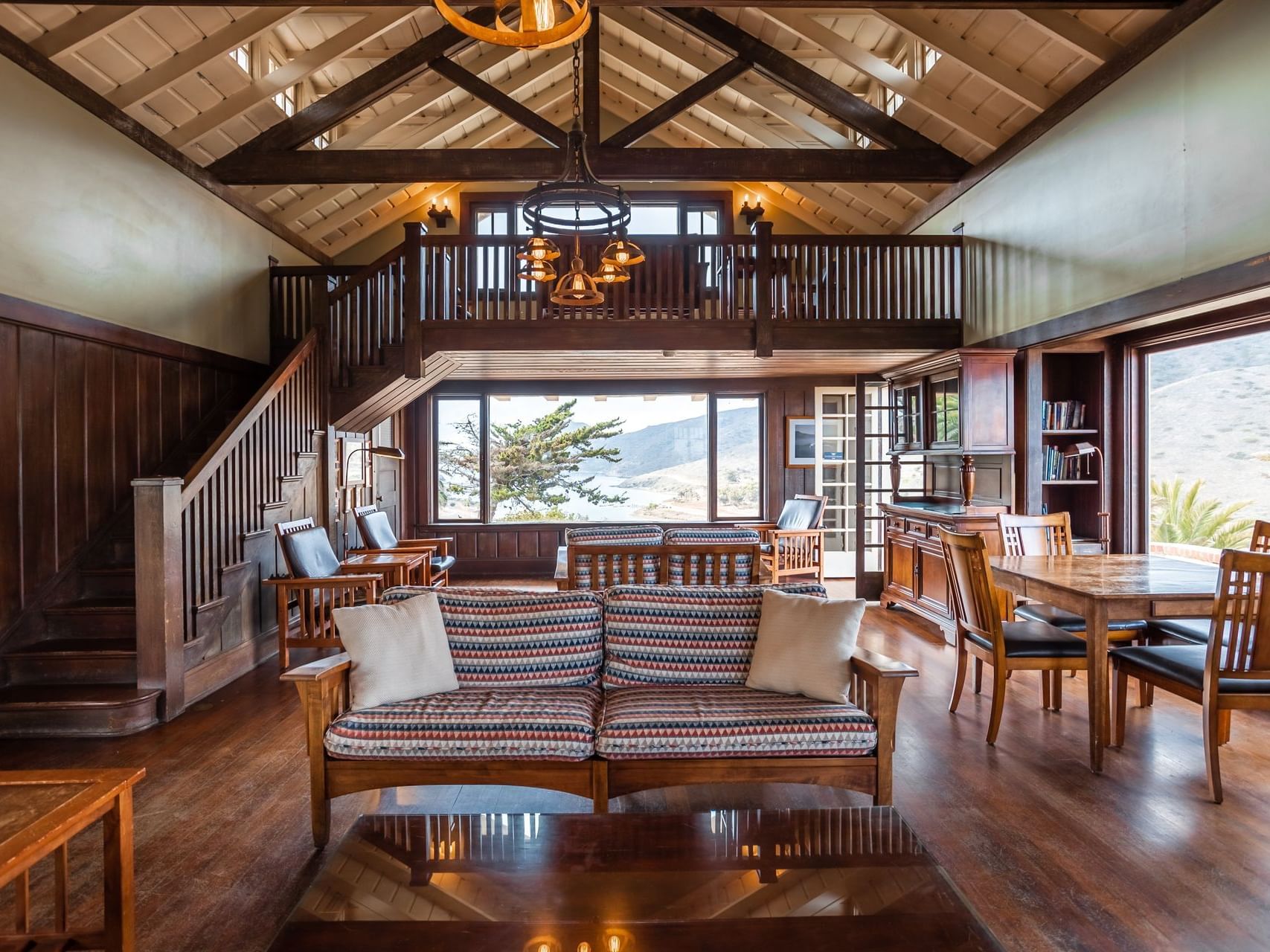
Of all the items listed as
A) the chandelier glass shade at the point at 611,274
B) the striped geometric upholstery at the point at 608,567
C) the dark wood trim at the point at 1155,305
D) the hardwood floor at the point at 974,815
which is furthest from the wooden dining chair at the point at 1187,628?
the chandelier glass shade at the point at 611,274

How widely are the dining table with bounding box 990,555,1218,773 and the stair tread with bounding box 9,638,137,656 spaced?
493cm

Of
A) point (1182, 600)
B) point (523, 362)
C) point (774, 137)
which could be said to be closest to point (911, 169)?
point (774, 137)

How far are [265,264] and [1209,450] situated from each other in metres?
8.28

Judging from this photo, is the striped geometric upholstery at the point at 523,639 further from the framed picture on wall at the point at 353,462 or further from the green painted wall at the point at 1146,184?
the framed picture on wall at the point at 353,462

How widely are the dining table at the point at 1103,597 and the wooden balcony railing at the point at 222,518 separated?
4.62 metres

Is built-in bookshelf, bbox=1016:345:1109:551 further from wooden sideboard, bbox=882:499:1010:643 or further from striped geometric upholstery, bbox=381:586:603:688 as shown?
striped geometric upholstery, bbox=381:586:603:688

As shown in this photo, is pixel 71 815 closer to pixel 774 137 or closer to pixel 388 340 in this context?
pixel 388 340

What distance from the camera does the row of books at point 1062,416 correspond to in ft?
18.7

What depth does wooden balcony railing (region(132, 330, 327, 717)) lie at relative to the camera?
3.92 meters

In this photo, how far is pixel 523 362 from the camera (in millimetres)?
7336

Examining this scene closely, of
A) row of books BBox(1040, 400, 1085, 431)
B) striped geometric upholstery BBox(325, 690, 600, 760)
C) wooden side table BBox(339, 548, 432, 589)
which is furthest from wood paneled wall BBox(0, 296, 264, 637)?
row of books BBox(1040, 400, 1085, 431)

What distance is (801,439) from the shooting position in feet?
30.3

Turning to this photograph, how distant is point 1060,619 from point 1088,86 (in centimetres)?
346

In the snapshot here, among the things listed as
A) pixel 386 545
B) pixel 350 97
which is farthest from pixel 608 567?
pixel 350 97
